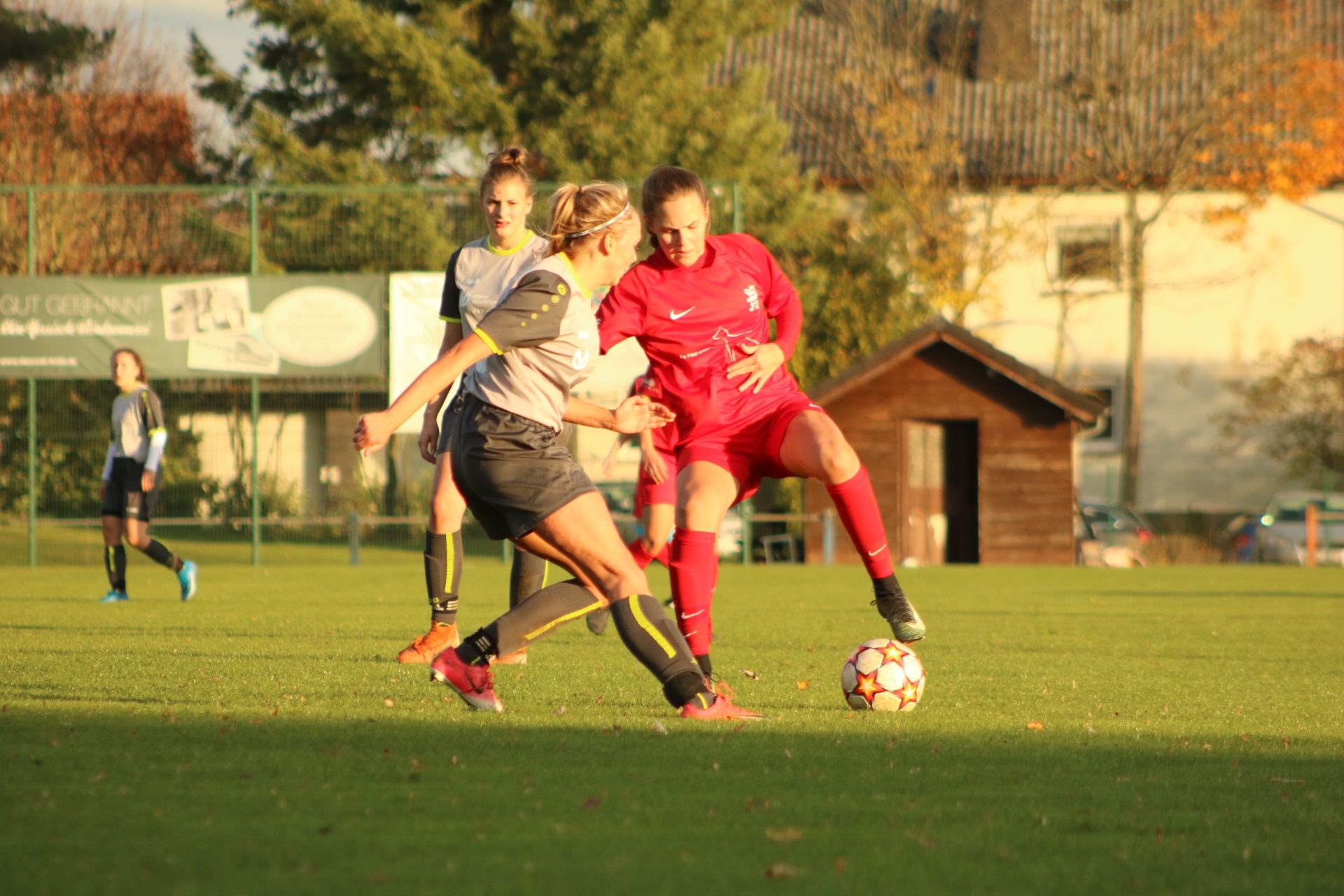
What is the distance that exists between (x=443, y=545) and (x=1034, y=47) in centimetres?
2947

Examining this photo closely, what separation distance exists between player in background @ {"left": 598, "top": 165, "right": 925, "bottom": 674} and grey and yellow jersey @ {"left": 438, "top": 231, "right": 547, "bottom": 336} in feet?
3.15

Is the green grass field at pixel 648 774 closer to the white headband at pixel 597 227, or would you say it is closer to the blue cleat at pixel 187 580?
the white headband at pixel 597 227

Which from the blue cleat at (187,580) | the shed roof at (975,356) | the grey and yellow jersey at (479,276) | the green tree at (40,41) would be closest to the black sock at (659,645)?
the grey and yellow jersey at (479,276)

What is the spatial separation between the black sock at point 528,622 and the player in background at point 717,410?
2.55 feet

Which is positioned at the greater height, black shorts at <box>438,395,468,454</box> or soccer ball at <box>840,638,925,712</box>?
black shorts at <box>438,395,468,454</box>

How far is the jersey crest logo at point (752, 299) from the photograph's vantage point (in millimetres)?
6277

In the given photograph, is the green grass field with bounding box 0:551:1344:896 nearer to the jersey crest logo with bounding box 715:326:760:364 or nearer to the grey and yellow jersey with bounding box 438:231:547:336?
the jersey crest logo with bounding box 715:326:760:364

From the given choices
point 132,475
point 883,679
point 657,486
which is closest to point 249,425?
point 132,475

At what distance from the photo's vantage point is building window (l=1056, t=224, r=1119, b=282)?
32.5 meters

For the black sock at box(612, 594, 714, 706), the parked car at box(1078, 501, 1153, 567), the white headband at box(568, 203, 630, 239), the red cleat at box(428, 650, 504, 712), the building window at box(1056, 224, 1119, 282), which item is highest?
the building window at box(1056, 224, 1119, 282)

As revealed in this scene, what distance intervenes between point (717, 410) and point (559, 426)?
1.36 m

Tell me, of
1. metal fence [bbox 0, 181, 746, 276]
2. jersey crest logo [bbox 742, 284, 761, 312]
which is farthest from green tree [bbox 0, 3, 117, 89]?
jersey crest logo [bbox 742, 284, 761, 312]

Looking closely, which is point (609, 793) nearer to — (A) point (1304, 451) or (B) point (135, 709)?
(B) point (135, 709)

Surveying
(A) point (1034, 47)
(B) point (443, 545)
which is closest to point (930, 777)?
(B) point (443, 545)
